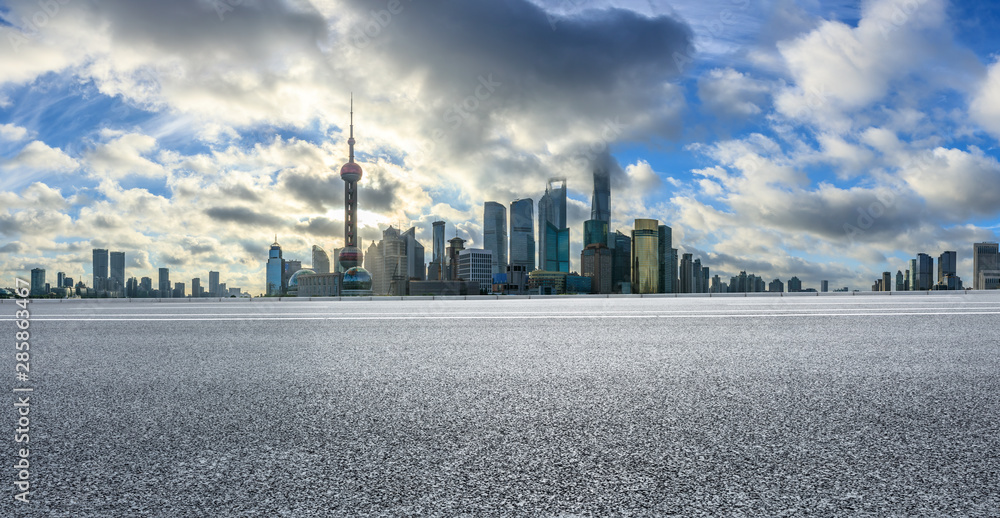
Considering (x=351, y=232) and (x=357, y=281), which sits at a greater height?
(x=351, y=232)

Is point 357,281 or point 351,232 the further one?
point 351,232

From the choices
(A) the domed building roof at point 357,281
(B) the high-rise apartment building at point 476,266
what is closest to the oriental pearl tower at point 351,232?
(A) the domed building roof at point 357,281

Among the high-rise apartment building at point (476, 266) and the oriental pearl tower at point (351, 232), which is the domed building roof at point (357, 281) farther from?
the high-rise apartment building at point (476, 266)

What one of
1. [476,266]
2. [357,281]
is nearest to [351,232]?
[357,281]

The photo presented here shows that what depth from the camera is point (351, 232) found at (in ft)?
543

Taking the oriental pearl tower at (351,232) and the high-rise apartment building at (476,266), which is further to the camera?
the high-rise apartment building at (476,266)

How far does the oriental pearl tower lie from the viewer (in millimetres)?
139000

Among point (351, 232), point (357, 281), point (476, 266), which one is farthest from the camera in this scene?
point (476, 266)

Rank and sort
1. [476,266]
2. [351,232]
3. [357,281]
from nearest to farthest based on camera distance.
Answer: [357,281] → [351,232] → [476,266]

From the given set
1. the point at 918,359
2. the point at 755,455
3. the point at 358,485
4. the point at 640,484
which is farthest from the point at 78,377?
the point at 918,359

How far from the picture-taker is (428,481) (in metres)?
2.24

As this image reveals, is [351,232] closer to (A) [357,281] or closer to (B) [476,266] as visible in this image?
(A) [357,281]

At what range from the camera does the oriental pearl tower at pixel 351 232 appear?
139000 millimetres

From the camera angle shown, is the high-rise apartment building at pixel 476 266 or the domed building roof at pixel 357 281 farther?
the high-rise apartment building at pixel 476 266
